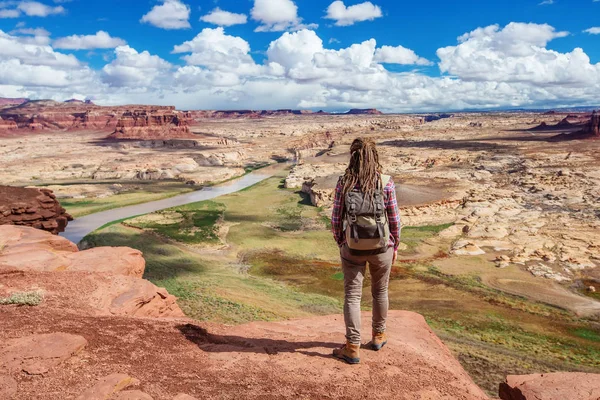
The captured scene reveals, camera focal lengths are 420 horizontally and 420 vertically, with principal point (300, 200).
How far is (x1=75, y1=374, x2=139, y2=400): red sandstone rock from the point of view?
5199 mm

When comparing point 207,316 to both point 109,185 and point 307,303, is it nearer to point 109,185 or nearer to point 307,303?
point 307,303

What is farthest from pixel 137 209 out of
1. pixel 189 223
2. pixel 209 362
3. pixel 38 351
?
pixel 209 362

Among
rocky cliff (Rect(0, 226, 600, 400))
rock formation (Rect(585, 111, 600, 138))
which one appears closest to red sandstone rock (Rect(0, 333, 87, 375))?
rocky cliff (Rect(0, 226, 600, 400))

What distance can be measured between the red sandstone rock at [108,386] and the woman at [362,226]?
10.3 ft

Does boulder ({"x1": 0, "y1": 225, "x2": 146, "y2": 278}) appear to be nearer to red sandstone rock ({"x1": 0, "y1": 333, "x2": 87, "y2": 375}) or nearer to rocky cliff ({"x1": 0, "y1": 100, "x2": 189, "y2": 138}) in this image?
red sandstone rock ({"x1": 0, "y1": 333, "x2": 87, "y2": 375})

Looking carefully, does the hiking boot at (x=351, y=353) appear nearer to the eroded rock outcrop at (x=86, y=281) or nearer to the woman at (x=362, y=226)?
the woman at (x=362, y=226)

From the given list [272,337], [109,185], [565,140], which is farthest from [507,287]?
[565,140]

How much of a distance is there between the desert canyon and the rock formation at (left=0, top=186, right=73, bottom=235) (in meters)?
0.14

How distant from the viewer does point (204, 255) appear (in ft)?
107

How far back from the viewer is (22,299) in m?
8.49

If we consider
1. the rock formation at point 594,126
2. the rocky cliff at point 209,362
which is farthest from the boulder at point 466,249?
the rock formation at point 594,126

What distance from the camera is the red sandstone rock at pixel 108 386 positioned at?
5.20 m

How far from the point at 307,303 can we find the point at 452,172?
49130 millimetres

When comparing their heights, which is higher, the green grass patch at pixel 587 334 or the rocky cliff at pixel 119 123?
the rocky cliff at pixel 119 123
